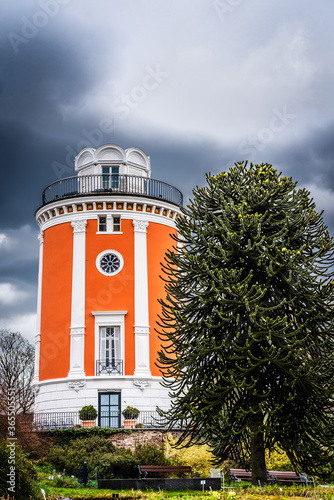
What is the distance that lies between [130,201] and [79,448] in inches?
544

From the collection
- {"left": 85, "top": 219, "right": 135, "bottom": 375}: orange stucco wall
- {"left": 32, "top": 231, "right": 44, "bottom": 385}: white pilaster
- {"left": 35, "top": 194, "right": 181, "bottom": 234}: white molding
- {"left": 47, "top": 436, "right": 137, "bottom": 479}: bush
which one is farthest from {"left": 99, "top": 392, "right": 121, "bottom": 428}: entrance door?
{"left": 35, "top": 194, "right": 181, "bottom": 234}: white molding

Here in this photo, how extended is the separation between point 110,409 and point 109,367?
213 centimetres

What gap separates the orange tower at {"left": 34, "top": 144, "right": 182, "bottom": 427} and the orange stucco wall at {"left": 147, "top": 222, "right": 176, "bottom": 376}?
0.06 m

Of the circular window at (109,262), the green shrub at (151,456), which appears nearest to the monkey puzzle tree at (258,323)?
the green shrub at (151,456)

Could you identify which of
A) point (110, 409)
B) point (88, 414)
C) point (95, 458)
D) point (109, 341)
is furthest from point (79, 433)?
point (109, 341)

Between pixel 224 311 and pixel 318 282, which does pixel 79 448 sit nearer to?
pixel 224 311

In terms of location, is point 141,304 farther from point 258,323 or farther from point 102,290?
point 258,323

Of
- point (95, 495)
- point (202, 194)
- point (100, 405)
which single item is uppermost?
point (202, 194)

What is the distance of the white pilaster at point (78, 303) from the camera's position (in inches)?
1163

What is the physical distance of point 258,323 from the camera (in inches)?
588

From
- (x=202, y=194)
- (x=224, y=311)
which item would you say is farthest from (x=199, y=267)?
(x=202, y=194)

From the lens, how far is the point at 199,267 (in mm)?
15984

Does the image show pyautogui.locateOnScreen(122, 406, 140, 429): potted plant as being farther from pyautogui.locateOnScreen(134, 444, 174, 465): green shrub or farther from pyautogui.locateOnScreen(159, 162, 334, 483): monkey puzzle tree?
pyautogui.locateOnScreen(159, 162, 334, 483): monkey puzzle tree

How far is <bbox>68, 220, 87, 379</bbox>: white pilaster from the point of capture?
1163 inches
